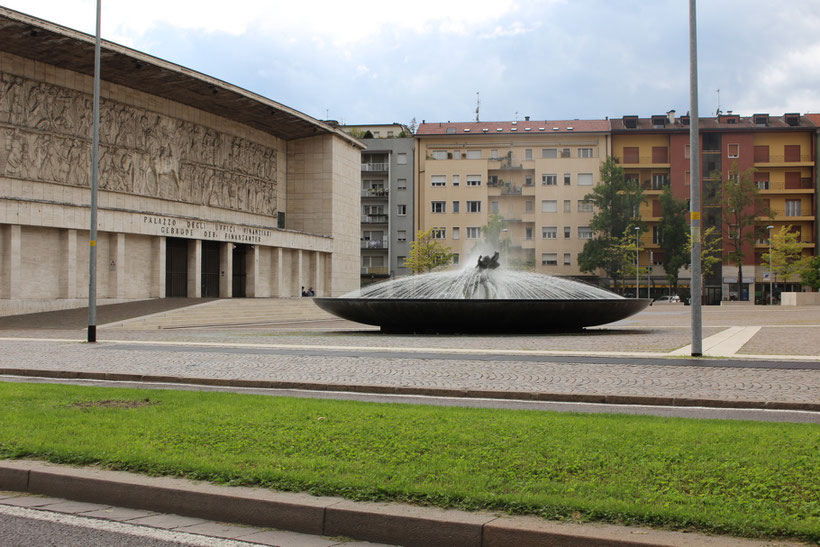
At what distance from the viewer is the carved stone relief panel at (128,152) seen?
40.4 m

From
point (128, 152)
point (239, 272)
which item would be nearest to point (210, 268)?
point (239, 272)

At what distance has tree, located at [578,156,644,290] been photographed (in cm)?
7700

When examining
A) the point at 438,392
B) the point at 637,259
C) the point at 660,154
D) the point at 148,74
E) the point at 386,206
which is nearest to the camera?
the point at 438,392

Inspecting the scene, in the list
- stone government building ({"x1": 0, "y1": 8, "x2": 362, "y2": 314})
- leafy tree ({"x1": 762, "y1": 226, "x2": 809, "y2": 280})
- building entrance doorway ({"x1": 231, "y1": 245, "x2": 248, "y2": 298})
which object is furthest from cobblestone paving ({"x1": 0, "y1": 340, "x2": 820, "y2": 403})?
leafy tree ({"x1": 762, "y1": 226, "x2": 809, "y2": 280})

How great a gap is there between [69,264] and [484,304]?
26.7m

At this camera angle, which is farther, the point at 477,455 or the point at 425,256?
the point at 425,256

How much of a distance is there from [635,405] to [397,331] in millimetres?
15539

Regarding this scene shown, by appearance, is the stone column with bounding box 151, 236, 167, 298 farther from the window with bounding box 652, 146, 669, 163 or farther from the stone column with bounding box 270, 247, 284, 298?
the window with bounding box 652, 146, 669, 163

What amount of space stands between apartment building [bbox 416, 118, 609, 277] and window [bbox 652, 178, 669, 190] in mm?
6390

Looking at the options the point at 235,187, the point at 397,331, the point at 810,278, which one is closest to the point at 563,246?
the point at 810,278

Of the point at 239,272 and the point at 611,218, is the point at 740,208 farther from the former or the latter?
the point at 239,272

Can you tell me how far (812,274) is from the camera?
6975 centimetres

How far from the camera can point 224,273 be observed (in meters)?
51.7

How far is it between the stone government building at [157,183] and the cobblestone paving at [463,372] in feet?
79.4
